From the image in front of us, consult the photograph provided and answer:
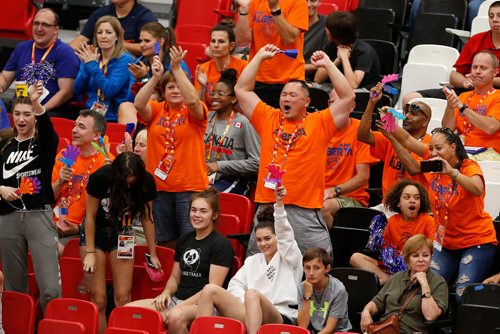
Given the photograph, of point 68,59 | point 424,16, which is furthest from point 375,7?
point 68,59

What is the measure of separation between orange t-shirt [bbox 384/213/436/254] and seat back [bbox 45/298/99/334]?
185 cm

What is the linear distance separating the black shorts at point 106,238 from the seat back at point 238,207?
92 centimetres

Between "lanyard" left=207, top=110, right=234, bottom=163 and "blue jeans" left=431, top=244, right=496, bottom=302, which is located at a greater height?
"lanyard" left=207, top=110, right=234, bottom=163

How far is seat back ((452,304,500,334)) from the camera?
271 inches

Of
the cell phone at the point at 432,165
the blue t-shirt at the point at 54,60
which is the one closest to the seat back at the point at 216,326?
the cell phone at the point at 432,165

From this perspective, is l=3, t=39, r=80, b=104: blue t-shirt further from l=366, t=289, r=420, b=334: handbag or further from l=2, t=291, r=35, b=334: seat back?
l=366, t=289, r=420, b=334: handbag

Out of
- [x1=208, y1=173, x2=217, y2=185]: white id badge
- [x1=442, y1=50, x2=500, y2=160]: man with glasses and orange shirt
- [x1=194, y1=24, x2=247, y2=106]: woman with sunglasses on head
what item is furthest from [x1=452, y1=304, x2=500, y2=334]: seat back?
[x1=194, y1=24, x2=247, y2=106]: woman with sunglasses on head

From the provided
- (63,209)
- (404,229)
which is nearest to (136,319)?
(63,209)

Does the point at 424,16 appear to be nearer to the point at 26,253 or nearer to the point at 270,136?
the point at 270,136

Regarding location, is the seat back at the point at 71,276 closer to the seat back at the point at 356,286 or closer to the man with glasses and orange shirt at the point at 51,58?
the seat back at the point at 356,286

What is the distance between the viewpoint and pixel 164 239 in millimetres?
8078

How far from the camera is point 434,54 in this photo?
9.99 meters

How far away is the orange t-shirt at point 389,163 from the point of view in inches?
316

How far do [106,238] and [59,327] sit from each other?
0.71m
